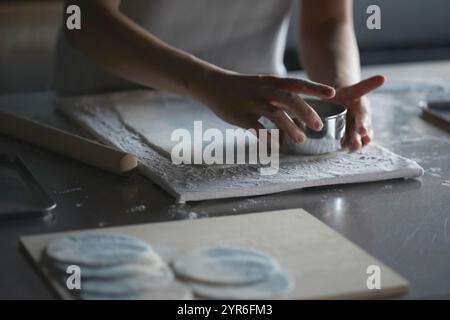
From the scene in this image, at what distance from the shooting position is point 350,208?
114cm

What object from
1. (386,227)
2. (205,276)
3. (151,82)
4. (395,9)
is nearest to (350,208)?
(386,227)

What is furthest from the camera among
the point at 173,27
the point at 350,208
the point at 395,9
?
the point at 395,9

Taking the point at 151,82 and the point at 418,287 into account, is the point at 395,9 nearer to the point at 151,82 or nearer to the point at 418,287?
the point at 151,82

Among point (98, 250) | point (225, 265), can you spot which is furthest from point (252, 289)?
point (98, 250)

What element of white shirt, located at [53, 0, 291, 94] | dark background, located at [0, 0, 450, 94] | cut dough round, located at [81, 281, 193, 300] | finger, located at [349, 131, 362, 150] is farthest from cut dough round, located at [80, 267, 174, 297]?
dark background, located at [0, 0, 450, 94]

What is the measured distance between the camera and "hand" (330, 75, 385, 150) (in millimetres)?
1362

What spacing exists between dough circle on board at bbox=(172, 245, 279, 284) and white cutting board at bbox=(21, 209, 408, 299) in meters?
0.02

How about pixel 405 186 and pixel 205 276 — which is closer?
pixel 205 276

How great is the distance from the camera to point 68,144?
1.30m

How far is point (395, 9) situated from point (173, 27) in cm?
104

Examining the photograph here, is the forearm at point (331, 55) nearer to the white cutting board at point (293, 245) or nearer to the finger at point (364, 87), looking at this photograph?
the finger at point (364, 87)

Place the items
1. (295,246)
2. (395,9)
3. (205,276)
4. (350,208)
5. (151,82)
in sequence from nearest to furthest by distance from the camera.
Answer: (205,276) < (295,246) < (350,208) < (151,82) < (395,9)

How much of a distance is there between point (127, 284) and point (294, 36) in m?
1.79

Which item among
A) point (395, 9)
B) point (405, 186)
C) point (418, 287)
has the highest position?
point (395, 9)
